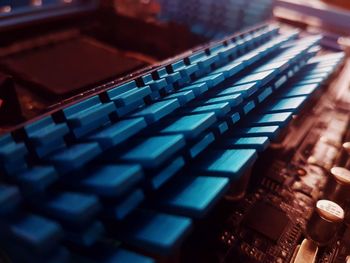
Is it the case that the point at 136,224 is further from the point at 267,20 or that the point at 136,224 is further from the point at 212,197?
the point at 267,20

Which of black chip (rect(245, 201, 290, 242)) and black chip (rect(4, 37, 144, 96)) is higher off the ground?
black chip (rect(4, 37, 144, 96))

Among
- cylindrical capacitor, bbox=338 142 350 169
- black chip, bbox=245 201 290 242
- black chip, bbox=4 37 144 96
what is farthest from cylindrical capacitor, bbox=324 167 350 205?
black chip, bbox=4 37 144 96

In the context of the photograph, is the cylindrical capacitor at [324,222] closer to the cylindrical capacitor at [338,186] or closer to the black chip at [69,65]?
the cylindrical capacitor at [338,186]

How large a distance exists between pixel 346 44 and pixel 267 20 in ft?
1.85

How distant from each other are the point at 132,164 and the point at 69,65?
1.27m

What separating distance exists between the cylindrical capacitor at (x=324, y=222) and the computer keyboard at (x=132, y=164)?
259 mm

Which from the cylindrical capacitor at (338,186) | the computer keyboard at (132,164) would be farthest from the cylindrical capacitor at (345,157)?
the computer keyboard at (132,164)

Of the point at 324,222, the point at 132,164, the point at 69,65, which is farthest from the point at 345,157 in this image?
the point at 69,65

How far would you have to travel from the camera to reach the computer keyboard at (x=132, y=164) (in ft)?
2.06

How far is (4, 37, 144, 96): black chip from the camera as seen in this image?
157 cm

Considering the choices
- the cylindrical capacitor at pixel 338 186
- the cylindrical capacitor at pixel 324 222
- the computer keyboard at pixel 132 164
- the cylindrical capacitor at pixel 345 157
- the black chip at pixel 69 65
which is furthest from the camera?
the black chip at pixel 69 65

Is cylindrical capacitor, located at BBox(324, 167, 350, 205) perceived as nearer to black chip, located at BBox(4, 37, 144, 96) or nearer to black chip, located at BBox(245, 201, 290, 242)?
black chip, located at BBox(245, 201, 290, 242)

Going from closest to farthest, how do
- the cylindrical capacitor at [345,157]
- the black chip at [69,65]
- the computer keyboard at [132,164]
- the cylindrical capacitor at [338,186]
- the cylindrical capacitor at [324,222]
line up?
the computer keyboard at [132,164] < the cylindrical capacitor at [324,222] < the cylindrical capacitor at [338,186] < the cylindrical capacitor at [345,157] < the black chip at [69,65]

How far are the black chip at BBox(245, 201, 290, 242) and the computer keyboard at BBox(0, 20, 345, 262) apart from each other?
10 centimetres
